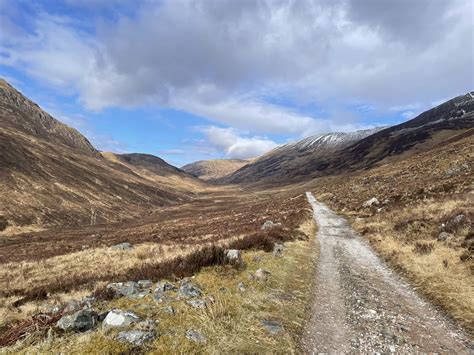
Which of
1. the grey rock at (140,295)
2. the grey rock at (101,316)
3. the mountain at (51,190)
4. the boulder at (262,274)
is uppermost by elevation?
the mountain at (51,190)

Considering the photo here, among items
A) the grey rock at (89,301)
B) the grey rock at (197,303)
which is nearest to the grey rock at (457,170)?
the grey rock at (197,303)

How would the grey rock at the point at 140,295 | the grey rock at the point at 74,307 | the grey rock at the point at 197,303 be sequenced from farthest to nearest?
the grey rock at the point at 140,295 < the grey rock at the point at 197,303 < the grey rock at the point at 74,307

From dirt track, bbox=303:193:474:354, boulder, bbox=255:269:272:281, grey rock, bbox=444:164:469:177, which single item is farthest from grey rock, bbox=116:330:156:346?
grey rock, bbox=444:164:469:177

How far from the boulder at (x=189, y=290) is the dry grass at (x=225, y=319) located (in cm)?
32

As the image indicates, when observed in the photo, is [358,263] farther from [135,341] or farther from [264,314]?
[135,341]

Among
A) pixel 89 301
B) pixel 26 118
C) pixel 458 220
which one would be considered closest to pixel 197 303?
pixel 89 301

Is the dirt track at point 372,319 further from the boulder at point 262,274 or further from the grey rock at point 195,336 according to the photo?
the grey rock at point 195,336

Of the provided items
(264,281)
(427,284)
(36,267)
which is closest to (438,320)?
(427,284)

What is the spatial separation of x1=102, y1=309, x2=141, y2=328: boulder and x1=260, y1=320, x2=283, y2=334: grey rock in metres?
3.26

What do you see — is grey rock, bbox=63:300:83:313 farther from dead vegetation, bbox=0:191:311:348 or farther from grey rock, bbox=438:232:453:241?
grey rock, bbox=438:232:453:241

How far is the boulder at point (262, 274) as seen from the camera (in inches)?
496

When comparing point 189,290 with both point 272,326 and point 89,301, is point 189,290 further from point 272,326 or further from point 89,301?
point 272,326

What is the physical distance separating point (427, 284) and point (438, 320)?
3.31m

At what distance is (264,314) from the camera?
369 inches
